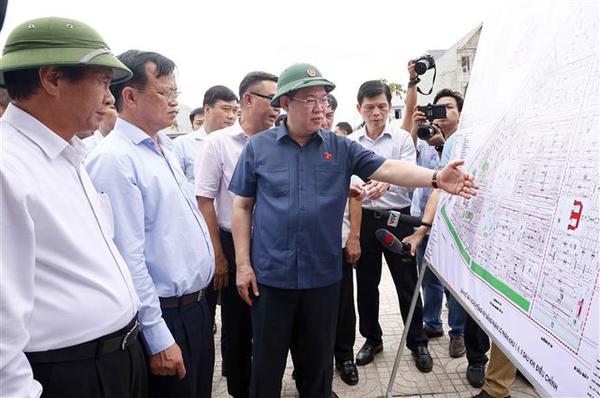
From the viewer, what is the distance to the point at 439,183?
1.78 m

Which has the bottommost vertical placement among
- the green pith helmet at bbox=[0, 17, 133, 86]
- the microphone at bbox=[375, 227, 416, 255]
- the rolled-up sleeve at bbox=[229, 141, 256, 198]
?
the microphone at bbox=[375, 227, 416, 255]

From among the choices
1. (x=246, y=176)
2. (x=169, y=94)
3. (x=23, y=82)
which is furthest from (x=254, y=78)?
(x=23, y=82)

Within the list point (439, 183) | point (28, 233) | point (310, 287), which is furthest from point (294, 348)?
point (28, 233)

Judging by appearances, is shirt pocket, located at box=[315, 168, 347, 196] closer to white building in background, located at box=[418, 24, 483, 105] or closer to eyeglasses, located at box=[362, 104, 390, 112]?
eyeglasses, located at box=[362, 104, 390, 112]

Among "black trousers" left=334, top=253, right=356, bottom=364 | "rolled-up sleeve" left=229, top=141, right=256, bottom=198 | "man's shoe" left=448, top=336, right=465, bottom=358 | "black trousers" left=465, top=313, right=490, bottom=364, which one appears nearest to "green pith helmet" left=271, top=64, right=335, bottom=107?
"rolled-up sleeve" left=229, top=141, right=256, bottom=198

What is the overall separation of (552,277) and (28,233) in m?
1.31

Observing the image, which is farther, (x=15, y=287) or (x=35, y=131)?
(x=35, y=131)

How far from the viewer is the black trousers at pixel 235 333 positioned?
2.46 meters

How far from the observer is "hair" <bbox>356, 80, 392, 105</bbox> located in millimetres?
3107

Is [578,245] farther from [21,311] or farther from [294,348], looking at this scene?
[294,348]

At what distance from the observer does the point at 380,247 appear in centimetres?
296

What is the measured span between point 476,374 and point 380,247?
1.06 metres

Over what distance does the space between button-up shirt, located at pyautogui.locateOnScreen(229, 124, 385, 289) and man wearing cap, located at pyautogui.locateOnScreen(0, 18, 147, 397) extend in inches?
32.0

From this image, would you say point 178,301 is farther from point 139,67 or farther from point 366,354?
point 366,354
